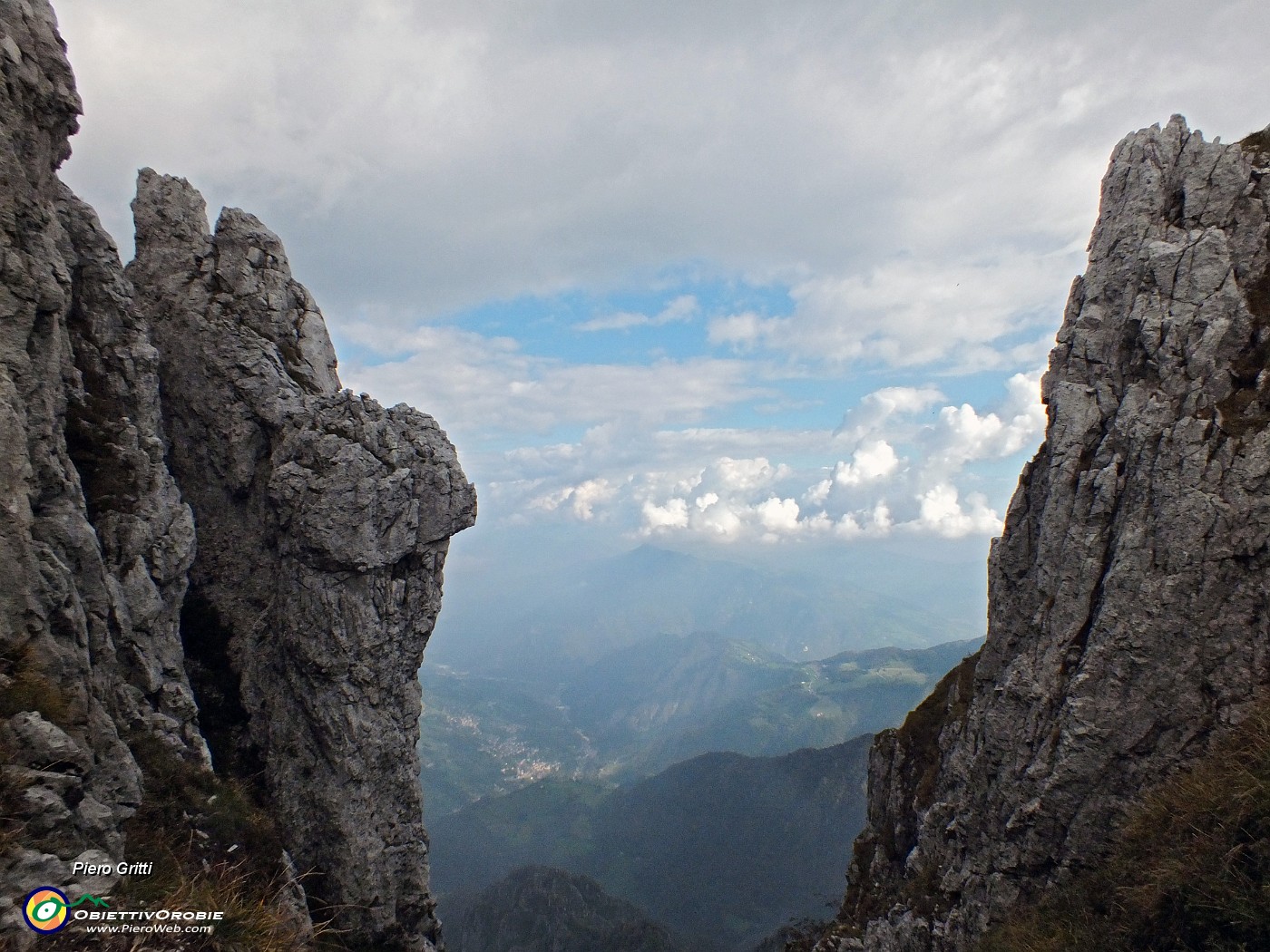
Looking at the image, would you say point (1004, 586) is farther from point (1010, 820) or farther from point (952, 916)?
point (952, 916)

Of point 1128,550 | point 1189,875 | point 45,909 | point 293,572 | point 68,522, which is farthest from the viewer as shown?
point 293,572

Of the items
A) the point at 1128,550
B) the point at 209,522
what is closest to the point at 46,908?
the point at 209,522

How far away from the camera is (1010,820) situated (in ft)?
82.4

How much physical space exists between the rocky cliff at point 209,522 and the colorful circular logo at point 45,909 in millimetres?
4636

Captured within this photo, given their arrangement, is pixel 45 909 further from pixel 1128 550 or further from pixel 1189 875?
pixel 1128 550

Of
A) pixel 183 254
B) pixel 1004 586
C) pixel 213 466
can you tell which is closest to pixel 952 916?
pixel 1004 586

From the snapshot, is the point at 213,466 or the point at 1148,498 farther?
the point at 213,466

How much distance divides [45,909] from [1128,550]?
31.8 m

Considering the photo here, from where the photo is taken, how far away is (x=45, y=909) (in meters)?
9.45

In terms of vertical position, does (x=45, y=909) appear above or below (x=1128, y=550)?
below

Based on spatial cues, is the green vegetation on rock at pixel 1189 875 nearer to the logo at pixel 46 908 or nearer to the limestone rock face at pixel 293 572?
the logo at pixel 46 908

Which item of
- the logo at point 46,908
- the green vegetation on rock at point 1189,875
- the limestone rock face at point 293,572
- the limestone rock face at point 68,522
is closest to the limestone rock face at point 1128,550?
the green vegetation on rock at point 1189,875

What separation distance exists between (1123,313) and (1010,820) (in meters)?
23.0

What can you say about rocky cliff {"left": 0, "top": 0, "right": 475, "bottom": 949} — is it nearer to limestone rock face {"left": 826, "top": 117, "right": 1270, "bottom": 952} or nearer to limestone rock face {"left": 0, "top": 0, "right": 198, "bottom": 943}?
limestone rock face {"left": 0, "top": 0, "right": 198, "bottom": 943}
